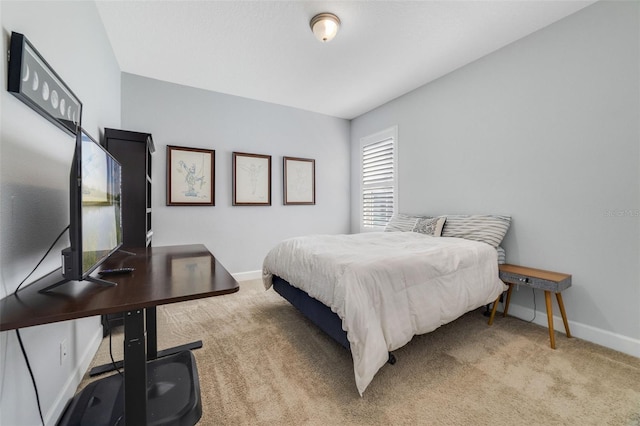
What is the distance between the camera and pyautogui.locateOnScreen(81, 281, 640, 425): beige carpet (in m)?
1.39

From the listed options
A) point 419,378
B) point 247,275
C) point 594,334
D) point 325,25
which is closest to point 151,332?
point 419,378

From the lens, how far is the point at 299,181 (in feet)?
14.4

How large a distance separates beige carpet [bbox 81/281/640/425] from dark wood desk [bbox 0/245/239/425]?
1.86 ft

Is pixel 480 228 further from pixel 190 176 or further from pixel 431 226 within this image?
pixel 190 176

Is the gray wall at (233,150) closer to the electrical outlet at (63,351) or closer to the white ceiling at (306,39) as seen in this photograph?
the white ceiling at (306,39)

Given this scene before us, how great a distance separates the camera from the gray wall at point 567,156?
6.57 feet

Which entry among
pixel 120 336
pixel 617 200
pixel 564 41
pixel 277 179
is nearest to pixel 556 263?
pixel 617 200

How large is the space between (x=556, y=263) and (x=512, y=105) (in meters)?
1.56

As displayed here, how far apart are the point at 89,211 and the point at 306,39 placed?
2371 millimetres

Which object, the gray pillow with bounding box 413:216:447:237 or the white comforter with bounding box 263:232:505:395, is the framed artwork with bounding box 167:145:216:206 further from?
the gray pillow with bounding box 413:216:447:237

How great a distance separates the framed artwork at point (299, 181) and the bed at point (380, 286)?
5.99ft

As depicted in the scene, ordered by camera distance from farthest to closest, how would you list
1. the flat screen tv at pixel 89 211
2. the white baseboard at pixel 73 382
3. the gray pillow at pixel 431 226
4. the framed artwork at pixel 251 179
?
the framed artwork at pixel 251 179, the gray pillow at pixel 431 226, the white baseboard at pixel 73 382, the flat screen tv at pixel 89 211

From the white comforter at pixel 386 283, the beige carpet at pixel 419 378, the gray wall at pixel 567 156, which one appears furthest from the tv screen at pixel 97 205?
the gray wall at pixel 567 156

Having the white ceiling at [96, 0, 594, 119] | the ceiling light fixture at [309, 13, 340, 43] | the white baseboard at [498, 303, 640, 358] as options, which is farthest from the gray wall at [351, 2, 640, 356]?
the ceiling light fixture at [309, 13, 340, 43]
